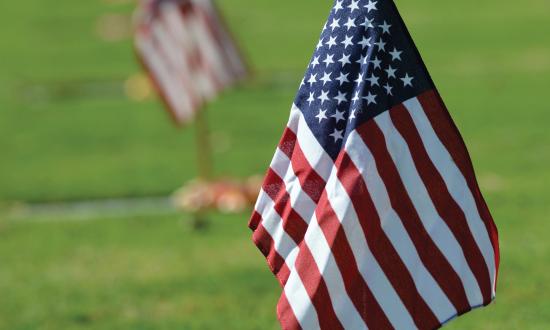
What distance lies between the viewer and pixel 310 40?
69.8 feet

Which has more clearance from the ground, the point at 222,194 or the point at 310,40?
the point at 222,194

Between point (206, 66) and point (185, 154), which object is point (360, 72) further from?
point (185, 154)

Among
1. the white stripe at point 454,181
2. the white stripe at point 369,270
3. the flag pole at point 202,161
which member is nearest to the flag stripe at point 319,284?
the white stripe at point 369,270

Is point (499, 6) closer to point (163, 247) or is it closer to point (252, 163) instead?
point (252, 163)

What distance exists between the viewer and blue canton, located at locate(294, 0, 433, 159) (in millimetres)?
5484

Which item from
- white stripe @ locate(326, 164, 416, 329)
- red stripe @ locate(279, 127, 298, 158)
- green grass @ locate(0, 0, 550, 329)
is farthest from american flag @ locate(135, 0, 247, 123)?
white stripe @ locate(326, 164, 416, 329)

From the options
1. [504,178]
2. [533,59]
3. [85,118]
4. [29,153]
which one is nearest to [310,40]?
[533,59]

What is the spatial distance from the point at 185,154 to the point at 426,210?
849 centimetres

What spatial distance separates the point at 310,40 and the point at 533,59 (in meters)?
4.18

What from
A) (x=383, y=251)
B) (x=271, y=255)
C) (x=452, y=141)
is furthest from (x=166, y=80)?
(x=383, y=251)

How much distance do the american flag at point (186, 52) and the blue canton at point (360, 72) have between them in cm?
499

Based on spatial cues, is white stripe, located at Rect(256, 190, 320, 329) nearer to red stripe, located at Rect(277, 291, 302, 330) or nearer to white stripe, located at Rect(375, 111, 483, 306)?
red stripe, located at Rect(277, 291, 302, 330)

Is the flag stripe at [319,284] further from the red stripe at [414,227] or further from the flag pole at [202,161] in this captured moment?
the flag pole at [202,161]

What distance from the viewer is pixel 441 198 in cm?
550
